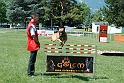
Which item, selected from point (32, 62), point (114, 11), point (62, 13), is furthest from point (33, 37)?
point (62, 13)

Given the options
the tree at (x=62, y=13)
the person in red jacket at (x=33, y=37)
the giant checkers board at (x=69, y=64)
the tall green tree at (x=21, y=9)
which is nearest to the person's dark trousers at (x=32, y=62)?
the person in red jacket at (x=33, y=37)

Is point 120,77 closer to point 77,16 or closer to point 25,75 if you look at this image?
point 25,75

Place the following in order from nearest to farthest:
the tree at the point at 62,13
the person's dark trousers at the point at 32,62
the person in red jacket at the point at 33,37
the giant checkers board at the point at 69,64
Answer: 1. the giant checkers board at the point at 69,64
2. the person in red jacket at the point at 33,37
3. the person's dark trousers at the point at 32,62
4. the tree at the point at 62,13

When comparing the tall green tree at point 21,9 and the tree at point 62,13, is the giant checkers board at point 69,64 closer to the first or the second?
the tall green tree at point 21,9

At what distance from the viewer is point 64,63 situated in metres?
9.23

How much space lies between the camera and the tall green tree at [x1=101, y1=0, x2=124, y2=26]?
206 ft

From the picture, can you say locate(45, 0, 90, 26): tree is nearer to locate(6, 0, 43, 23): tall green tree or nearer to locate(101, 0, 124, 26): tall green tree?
locate(6, 0, 43, 23): tall green tree

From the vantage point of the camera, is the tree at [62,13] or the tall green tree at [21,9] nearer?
the tall green tree at [21,9]

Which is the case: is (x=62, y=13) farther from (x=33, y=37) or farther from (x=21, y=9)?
(x=33, y=37)

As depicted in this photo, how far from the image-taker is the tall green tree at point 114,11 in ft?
206

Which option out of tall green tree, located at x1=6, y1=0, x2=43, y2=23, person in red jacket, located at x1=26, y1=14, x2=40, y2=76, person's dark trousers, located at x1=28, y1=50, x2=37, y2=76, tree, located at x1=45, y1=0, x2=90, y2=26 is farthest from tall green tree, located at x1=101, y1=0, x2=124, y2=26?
person in red jacket, located at x1=26, y1=14, x2=40, y2=76

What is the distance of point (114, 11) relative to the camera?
6569cm

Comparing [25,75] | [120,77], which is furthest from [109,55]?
[25,75]

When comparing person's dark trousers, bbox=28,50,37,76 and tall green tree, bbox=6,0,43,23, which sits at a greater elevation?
tall green tree, bbox=6,0,43,23
